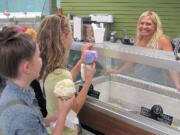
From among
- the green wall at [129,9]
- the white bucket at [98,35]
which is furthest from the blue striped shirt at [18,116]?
the green wall at [129,9]

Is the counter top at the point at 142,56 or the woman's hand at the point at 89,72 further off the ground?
the counter top at the point at 142,56

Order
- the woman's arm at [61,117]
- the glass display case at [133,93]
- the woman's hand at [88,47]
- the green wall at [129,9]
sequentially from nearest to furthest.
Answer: the woman's arm at [61,117]
the glass display case at [133,93]
the woman's hand at [88,47]
the green wall at [129,9]

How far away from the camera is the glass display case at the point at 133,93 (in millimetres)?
1678

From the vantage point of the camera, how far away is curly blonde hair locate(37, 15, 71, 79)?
1803 mm

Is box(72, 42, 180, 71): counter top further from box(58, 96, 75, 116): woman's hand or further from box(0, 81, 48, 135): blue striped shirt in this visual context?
box(0, 81, 48, 135): blue striped shirt

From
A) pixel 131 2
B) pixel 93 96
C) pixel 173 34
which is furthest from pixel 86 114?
pixel 131 2

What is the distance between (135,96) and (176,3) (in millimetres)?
3628

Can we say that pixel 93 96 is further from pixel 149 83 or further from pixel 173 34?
pixel 173 34

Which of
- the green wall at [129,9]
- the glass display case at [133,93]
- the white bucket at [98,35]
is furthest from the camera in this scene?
the green wall at [129,9]

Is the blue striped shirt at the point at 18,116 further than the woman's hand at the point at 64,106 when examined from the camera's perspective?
No

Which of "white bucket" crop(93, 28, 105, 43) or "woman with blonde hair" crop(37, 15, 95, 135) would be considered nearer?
"woman with blonde hair" crop(37, 15, 95, 135)

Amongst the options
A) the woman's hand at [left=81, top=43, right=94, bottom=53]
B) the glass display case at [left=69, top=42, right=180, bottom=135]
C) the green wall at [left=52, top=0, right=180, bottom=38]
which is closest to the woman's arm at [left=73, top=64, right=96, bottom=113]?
the glass display case at [left=69, top=42, right=180, bottom=135]

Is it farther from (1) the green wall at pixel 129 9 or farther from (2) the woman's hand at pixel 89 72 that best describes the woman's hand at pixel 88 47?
(1) the green wall at pixel 129 9

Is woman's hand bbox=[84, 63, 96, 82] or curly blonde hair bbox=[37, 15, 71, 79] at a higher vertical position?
curly blonde hair bbox=[37, 15, 71, 79]
